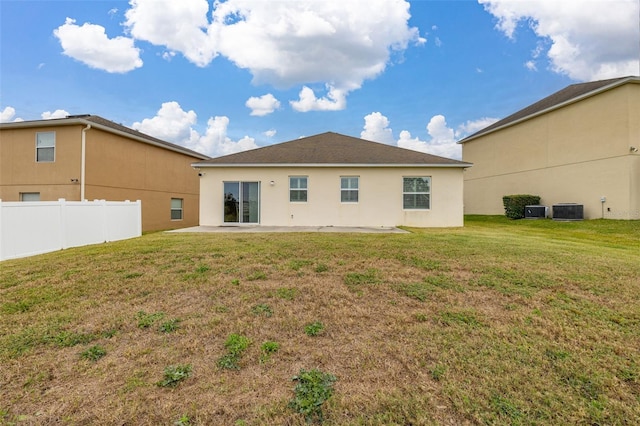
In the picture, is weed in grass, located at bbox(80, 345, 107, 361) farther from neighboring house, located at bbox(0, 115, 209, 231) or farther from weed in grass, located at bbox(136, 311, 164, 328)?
neighboring house, located at bbox(0, 115, 209, 231)

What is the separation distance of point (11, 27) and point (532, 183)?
26.3 m

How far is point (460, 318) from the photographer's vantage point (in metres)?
3.44

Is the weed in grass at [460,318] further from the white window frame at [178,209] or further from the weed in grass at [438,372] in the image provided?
the white window frame at [178,209]

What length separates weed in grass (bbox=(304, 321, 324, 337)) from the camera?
10.4 feet

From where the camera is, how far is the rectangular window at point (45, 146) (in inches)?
496

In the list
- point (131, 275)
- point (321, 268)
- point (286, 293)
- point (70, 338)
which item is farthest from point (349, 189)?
point (70, 338)

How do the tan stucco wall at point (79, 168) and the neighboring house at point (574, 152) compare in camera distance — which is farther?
the neighboring house at point (574, 152)

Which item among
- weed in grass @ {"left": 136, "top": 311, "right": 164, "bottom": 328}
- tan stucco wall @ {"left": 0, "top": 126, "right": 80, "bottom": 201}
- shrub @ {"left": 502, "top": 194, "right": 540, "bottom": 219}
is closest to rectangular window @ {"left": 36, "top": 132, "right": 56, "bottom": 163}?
tan stucco wall @ {"left": 0, "top": 126, "right": 80, "bottom": 201}

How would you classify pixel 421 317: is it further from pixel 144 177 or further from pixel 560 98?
pixel 560 98

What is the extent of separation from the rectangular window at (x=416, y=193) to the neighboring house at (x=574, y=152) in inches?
336

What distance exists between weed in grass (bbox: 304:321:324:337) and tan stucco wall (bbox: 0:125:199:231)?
13.6 metres

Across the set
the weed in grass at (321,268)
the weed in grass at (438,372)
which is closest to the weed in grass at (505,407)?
the weed in grass at (438,372)

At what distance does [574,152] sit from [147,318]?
19.8m

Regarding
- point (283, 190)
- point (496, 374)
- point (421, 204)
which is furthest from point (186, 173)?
point (496, 374)
